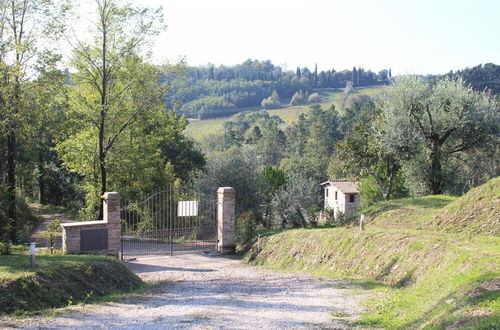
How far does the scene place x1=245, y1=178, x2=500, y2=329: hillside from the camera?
6.52 m

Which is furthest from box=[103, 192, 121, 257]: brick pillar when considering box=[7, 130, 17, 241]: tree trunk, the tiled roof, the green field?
the green field

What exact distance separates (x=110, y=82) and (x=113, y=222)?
7.62 meters

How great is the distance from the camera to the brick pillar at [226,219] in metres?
18.1

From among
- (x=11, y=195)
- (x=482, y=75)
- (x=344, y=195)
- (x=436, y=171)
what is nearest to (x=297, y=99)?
(x=482, y=75)

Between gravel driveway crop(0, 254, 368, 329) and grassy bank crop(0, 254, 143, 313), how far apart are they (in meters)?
0.65

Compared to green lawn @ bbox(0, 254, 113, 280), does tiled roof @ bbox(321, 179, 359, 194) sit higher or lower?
lower

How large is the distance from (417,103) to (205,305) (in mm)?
15336

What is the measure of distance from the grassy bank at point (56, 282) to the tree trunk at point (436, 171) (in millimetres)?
14357

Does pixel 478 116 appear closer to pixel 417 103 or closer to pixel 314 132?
pixel 417 103

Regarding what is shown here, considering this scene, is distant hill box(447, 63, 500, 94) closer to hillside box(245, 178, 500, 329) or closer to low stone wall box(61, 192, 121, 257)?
hillside box(245, 178, 500, 329)

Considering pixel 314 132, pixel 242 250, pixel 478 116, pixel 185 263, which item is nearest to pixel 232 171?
pixel 242 250

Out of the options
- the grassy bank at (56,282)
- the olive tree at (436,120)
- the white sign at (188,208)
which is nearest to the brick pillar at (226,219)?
the white sign at (188,208)

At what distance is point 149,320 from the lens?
7.35m

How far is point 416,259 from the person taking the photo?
33.4 feet
